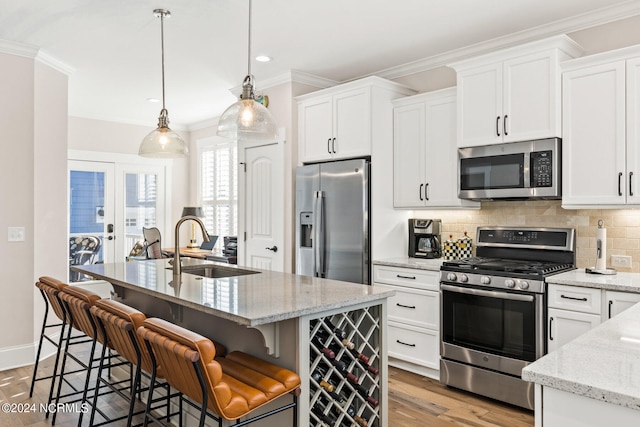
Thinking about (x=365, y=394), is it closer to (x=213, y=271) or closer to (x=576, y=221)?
(x=213, y=271)

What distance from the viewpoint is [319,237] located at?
4.28 meters

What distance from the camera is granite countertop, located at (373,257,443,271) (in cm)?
367

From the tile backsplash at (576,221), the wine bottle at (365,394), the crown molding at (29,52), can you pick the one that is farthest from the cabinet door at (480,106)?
the crown molding at (29,52)

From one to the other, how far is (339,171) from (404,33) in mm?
1272

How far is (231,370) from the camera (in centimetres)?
214

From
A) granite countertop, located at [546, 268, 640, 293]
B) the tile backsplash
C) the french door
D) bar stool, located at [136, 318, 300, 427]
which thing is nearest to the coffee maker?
the tile backsplash

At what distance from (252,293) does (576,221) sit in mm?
2507

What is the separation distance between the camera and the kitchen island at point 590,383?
3.52 ft

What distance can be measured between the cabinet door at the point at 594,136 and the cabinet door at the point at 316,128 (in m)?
2.04

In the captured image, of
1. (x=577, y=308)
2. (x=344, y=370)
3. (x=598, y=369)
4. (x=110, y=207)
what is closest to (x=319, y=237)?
(x=344, y=370)

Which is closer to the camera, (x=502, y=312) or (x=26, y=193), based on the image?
(x=502, y=312)

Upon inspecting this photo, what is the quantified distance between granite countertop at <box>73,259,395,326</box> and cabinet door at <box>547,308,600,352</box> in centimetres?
124

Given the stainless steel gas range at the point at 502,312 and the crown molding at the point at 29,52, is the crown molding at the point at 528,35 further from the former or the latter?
the crown molding at the point at 29,52

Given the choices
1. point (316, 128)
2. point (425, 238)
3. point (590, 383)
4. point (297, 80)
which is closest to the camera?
point (590, 383)
